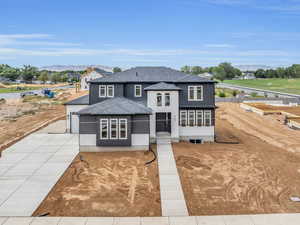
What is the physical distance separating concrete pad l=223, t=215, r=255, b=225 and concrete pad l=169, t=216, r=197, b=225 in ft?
3.95

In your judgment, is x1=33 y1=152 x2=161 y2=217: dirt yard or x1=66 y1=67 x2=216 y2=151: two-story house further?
x1=66 y1=67 x2=216 y2=151: two-story house

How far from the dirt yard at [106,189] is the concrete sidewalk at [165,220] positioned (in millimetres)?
397

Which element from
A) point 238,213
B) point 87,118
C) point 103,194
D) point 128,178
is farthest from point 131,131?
point 238,213

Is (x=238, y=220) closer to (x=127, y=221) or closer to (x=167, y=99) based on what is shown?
(x=127, y=221)

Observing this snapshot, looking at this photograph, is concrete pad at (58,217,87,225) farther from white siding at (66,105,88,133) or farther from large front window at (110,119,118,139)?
white siding at (66,105,88,133)

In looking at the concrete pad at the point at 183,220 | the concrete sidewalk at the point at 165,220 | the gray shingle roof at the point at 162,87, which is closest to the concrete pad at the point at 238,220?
the concrete sidewalk at the point at 165,220

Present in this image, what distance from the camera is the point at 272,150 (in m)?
19.8

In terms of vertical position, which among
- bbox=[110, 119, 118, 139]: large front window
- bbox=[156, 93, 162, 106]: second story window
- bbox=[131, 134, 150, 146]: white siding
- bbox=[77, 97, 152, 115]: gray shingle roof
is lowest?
bbox=[131, 134, 150, 146]: white siding

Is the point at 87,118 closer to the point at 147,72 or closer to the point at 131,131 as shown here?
the point at 131,131

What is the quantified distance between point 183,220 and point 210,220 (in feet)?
3.31

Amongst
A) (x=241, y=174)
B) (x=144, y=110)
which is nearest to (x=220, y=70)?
(x=144, y=110)

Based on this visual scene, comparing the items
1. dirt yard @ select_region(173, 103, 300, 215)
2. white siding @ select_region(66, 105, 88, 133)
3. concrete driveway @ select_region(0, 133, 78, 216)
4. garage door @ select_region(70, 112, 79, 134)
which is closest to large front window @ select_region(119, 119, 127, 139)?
concrete driveway @ select_region(0, 133, 78, 216)

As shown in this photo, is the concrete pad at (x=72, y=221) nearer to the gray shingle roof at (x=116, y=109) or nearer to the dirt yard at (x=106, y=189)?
the dirt yard at (x=106, y=189)

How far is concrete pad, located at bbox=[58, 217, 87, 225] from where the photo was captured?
31.6 ft
